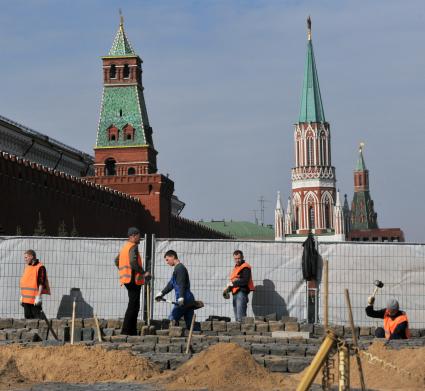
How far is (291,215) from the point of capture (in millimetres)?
116750

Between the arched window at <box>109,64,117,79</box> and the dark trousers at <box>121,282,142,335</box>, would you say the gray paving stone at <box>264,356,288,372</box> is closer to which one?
the dark trousers at <box>121,282,142,335</box>

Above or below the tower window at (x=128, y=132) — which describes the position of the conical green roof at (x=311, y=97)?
above

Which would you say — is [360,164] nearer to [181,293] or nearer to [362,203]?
[362,203]

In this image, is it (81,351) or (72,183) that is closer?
(81,351)

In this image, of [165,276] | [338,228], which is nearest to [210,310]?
[165,276]

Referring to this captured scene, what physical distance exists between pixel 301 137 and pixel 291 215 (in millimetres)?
8486

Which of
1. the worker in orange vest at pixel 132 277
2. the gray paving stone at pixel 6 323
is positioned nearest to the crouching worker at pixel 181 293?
the worker in orange vest at pixel 132 277

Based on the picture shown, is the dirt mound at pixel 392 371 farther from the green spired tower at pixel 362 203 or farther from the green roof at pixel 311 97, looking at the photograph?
the green spired tower at pixel 362 203

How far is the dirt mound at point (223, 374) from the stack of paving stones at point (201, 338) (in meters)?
0.57

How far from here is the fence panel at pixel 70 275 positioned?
1587cm


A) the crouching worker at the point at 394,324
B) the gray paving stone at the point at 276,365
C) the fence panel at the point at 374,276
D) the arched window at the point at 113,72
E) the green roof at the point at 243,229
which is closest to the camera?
the gray paving stone at the point at 276,365

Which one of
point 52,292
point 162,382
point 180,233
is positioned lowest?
point 162,382

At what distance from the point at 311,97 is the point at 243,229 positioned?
2014 cm

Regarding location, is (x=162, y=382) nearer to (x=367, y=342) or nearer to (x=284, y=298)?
(x=367, y=342)
